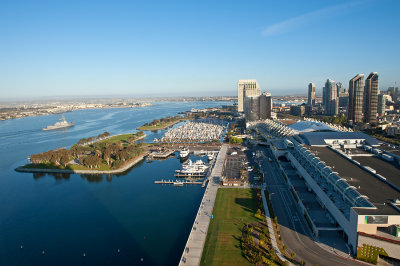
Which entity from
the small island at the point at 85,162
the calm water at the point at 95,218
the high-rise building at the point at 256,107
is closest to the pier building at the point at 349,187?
the calm water at the point at 95,218

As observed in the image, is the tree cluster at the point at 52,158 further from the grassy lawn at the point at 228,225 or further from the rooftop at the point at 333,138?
the rooftop at the point at 333,138

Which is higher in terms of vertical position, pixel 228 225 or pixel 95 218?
pixel 228 225

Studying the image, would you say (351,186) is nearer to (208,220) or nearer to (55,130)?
(208,220)

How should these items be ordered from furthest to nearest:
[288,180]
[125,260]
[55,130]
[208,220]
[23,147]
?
[55,130] < [23,147] < [288,180] < [208,220] < [125,260]

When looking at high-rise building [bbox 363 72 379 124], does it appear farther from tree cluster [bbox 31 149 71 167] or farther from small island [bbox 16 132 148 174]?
tree cluster [bbox 31 149 71 167]

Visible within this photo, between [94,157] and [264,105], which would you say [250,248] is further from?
[264,105]

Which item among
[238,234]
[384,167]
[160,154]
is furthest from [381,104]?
[238,234]

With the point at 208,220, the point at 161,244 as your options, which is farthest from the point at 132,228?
the point at 208,220
